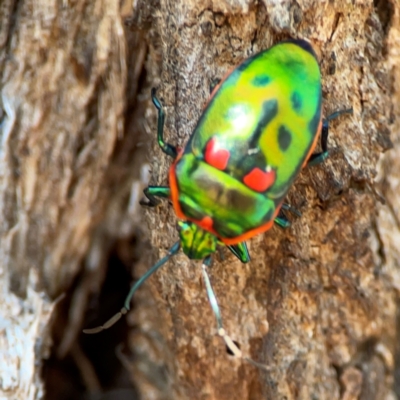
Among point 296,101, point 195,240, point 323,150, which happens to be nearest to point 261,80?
point 296,101

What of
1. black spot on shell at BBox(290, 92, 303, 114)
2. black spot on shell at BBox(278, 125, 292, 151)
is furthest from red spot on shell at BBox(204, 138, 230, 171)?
black spot on shell at BBox(290, 92, 303, 114)

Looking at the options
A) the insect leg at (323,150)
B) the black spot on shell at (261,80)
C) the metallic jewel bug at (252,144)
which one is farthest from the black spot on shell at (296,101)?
the insect leg at (323,150)

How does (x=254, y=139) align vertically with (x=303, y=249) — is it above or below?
above

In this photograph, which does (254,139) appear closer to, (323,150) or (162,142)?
(323,150)

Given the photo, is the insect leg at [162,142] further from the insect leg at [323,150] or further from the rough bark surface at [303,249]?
the insect leg at [323,150]

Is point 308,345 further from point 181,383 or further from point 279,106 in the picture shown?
point 279,106
